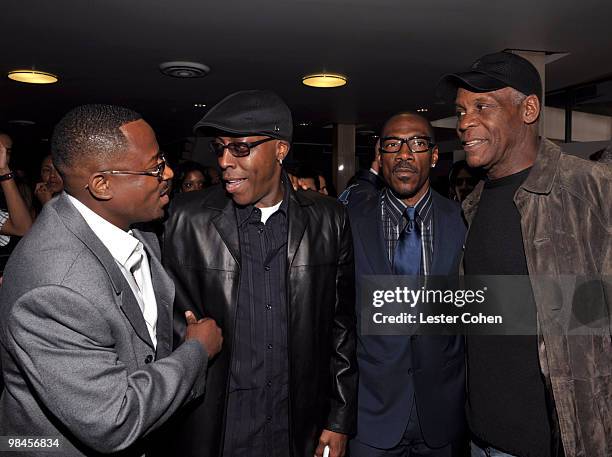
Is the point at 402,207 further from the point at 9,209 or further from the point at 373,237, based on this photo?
the point at 9,209

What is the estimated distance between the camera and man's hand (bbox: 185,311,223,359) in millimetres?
1600

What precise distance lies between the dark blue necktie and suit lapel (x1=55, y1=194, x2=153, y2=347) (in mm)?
1202

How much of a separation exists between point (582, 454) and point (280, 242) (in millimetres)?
1315

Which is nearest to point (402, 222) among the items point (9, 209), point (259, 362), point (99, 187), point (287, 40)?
point (259, 362)

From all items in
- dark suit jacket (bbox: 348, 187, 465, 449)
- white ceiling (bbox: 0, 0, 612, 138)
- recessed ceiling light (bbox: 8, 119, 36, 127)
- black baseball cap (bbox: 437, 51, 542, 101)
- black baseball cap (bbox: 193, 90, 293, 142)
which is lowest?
dark suit jacket (bbox: 348, 187, 465, 449)

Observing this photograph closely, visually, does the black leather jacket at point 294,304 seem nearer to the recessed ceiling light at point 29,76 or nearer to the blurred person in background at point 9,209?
the blurred person in background at point 9,209

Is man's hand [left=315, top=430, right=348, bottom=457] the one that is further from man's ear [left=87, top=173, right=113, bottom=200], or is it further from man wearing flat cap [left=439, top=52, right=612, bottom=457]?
man's ear [left=87, top=173, right=113, bottom=200]

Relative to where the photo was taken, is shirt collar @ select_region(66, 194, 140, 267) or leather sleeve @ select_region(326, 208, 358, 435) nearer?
shirt collar @ select_region(66, 194, 140, 267)

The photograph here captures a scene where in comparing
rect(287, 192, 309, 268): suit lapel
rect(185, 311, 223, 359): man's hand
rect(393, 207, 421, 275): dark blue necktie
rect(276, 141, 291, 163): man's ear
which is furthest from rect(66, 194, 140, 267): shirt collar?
rect(393, 207, 421, 275): dark blue necktie

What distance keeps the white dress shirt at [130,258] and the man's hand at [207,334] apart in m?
0.13

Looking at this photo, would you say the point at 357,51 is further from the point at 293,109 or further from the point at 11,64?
the point at 11,64

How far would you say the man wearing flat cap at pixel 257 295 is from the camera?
1.81m

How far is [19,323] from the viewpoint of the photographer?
3.77 ft

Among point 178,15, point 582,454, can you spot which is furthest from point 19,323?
point 178,15
